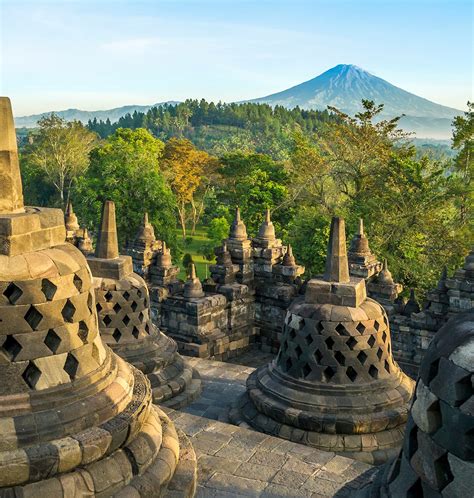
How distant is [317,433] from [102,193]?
2688 centimetres

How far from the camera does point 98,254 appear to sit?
9.81 metres

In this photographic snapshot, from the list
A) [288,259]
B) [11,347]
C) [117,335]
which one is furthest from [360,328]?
[288,259]

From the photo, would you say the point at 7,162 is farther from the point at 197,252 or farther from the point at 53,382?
the point at 197,252

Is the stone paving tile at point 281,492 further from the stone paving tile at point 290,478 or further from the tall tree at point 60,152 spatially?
the tall tree at point 60,152

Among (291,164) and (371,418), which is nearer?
(371,418)

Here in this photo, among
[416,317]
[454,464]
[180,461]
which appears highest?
[454,464]

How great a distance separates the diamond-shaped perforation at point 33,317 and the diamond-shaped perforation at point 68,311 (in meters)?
0.25

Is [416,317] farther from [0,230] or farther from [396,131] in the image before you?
[396,131]

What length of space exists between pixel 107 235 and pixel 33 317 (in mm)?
4741

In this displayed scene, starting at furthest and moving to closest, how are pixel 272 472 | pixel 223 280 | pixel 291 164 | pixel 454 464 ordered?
pixel 291 164, pixel 223 280, pixel 272 472, pixel 454 464

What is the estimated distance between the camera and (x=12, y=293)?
462 centimetres

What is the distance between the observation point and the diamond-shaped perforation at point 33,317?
466cm

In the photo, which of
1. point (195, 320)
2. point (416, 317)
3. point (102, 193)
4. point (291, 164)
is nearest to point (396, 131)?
point (291, 164)

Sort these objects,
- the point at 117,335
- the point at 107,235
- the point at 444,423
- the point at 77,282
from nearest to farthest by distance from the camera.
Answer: the point at 444,423, the point at 77,282, the point at 107,235, the point at 117,335
